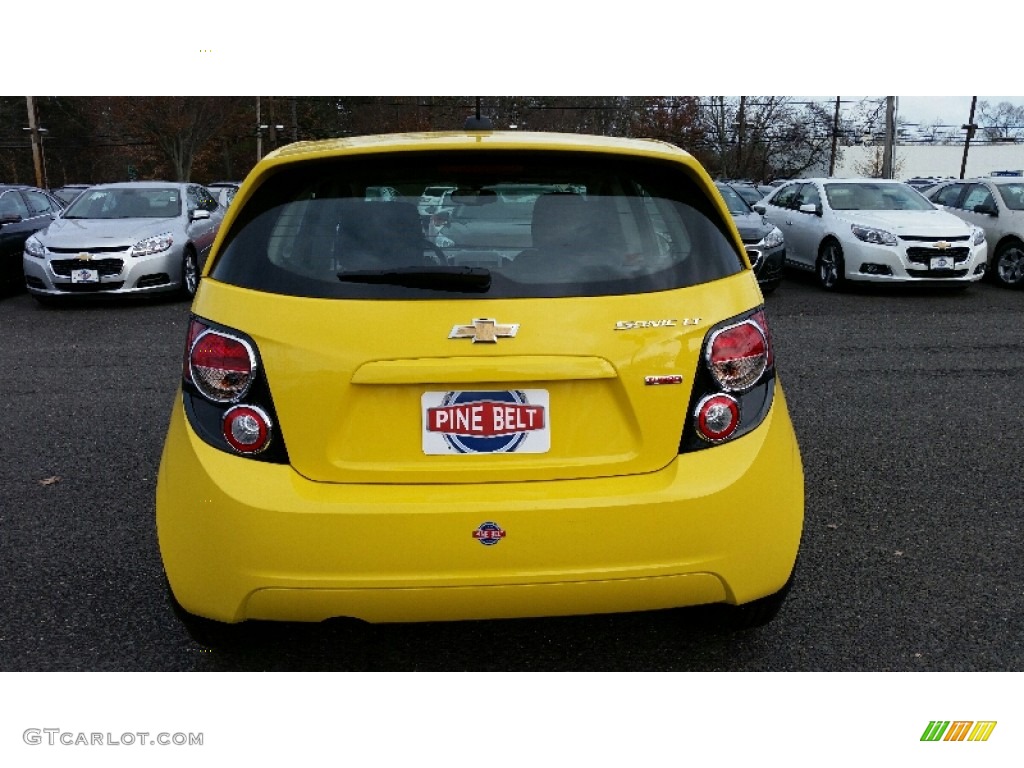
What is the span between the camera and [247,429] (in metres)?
2.36

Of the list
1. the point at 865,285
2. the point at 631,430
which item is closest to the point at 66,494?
the point at 631,430

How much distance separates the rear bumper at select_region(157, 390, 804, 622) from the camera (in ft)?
7.45

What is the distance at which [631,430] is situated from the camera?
7.75 feet

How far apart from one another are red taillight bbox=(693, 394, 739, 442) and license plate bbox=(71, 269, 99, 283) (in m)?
10.3

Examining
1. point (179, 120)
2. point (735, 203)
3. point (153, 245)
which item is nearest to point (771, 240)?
point (735, 203)

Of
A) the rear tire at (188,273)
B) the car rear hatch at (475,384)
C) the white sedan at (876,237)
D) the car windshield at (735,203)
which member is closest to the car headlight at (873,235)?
the white sedan at (876,237)

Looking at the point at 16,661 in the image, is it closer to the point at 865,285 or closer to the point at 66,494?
the point at 66,494

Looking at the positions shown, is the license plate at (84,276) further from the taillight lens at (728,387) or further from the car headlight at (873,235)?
the taillight lens at (728,387)

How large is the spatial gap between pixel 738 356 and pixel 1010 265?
12.5m

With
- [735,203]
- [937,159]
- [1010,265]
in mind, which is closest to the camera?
[1010,265]

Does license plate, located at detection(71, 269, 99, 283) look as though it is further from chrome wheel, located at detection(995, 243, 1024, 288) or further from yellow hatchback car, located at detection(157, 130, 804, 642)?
chrome wheel, located at detection(995, 243, 1024, 288)

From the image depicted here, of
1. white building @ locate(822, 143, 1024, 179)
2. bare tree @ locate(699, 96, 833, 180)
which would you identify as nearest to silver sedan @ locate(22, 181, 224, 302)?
bare tree @ locate(699, 96, 833, 180)

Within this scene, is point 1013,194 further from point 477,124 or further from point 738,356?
point 738,356

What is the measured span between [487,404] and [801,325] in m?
8.15
